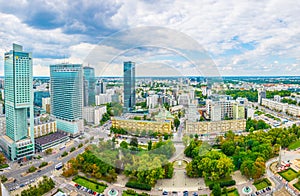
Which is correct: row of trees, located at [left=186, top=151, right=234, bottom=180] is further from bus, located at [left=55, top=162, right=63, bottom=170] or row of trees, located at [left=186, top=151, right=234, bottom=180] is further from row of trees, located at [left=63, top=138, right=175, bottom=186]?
bus, located at [left=55, top=162, right=63, bottom=170]

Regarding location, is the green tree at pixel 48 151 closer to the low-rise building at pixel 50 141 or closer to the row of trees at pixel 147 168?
Answer: the low-rise building at pixel 50 141

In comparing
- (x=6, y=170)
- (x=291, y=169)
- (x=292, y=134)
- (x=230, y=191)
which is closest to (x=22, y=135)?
(x=6, y=170)

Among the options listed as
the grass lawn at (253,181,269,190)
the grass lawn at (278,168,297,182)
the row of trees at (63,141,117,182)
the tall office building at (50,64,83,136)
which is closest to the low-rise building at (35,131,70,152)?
the tall office building at (50,64,83,136)

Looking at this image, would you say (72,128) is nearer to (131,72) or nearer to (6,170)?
(6,170)

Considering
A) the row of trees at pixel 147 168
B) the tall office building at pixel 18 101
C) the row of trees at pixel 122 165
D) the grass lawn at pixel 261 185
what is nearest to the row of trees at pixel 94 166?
the row of trees at pixel 122 165

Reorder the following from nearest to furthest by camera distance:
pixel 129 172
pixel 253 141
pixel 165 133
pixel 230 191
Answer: pixel 230 191, pixel 129 172, pixel 253 141, pixel 165 133

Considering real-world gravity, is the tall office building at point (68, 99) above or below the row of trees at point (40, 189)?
above

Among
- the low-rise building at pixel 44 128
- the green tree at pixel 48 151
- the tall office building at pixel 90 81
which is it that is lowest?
the green tree at pixel 48 151
